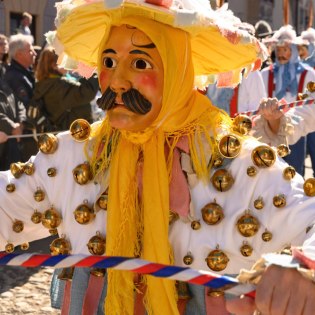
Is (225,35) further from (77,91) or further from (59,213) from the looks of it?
(77,91)

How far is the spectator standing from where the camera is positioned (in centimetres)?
579

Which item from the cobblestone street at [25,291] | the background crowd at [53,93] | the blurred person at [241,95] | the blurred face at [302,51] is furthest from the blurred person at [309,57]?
the cobblestone street at [25,291]

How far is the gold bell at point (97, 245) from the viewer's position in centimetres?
208

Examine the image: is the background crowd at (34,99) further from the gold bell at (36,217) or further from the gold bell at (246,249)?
the gold bell at (246,249)

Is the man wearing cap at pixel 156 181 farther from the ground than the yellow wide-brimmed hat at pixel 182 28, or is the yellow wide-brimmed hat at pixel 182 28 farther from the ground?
the yellow wide-brimmed hat at pixel 182 28

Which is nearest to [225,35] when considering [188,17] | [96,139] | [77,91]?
[188,17]

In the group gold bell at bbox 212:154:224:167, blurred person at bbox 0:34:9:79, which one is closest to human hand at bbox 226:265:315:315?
gold bell at bbox 212:154:224:167

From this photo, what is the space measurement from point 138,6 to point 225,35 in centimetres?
29

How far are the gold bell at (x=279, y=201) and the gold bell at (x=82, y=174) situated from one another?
62cm

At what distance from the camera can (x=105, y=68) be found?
83.8 inches

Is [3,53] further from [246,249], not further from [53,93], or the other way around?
[246,249]

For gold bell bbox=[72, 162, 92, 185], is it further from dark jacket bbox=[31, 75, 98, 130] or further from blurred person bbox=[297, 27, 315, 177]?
blurred person bbox=[297, 27, 315, 177]

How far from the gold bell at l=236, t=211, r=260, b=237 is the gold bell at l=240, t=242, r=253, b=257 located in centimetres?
4

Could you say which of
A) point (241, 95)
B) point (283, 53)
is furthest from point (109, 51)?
Answer: point (283, 53)
